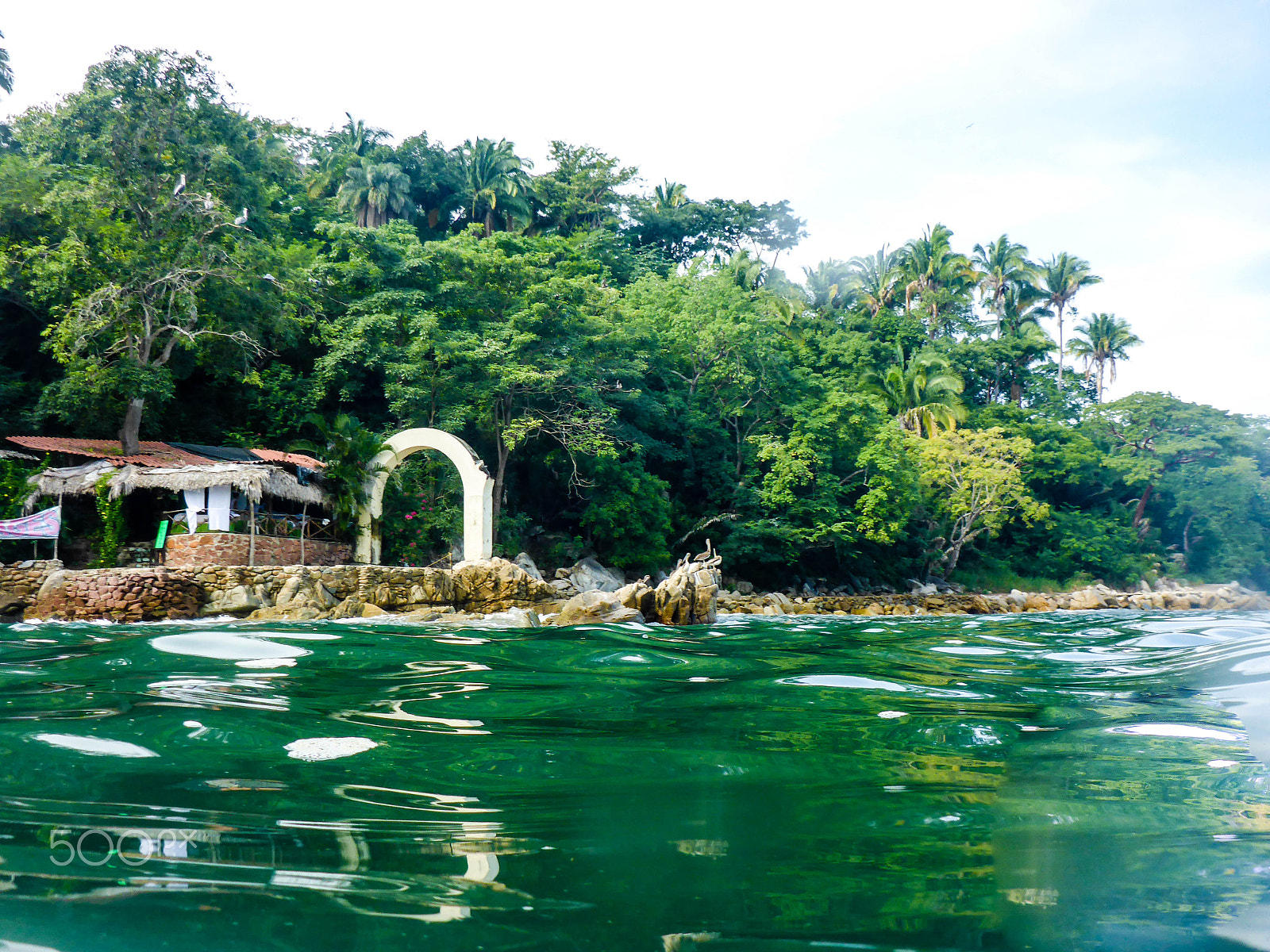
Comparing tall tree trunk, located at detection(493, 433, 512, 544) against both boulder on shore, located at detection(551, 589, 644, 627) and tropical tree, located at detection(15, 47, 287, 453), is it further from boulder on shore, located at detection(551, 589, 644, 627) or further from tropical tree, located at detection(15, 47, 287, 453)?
boulder on shore, located at detection(551, 589, 644, 627)

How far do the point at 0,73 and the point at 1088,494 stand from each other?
40.2 m

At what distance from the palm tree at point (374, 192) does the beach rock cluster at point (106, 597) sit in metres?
22.5

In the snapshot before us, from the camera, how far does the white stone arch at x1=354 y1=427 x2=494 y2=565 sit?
16.7 m

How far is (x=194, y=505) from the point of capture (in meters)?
14.7

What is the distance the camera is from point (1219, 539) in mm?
34062

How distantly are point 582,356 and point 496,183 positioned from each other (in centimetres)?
1670

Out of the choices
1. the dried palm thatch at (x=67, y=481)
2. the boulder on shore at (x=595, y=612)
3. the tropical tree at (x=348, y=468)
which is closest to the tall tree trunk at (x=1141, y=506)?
the boulder on shore at (x=595, y=612)

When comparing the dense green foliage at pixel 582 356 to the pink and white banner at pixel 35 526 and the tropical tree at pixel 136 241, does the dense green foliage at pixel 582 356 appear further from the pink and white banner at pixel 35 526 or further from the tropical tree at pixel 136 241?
the pink and white banner at pixel 35 526

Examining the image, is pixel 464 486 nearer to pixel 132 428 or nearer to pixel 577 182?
pixel 132 428

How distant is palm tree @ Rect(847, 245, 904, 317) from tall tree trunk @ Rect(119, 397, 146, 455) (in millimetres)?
30195

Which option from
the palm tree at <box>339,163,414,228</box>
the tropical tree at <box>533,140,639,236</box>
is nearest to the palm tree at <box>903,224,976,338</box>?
→ the tropical tree at <box>533,140,639,236</box>

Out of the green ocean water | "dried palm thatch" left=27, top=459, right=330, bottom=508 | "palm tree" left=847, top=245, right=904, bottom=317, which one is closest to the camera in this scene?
the green ocean water

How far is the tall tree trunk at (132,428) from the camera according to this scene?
15547 millimetres

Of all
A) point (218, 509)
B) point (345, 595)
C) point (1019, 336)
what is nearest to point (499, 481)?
point (345, 595)
